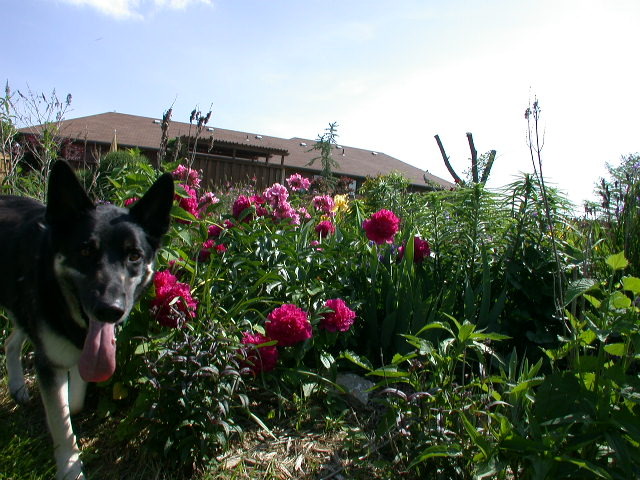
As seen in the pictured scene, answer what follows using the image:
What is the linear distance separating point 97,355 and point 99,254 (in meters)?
0.47

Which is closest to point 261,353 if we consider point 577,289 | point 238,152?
point 577,289

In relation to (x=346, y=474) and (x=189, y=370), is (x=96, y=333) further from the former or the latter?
(x=346, y=474)

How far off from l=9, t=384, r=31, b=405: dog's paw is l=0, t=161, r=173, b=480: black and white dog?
472mm

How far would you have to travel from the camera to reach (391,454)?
232cm

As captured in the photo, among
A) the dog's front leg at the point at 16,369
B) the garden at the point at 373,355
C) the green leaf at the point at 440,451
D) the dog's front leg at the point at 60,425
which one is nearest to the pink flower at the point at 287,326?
the garden at the point at 373,355

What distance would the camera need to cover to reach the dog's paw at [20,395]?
2.89 metres

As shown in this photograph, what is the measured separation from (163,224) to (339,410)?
1488 millimetres

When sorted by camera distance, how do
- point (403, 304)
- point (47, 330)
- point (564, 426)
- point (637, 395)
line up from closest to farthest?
1. point (637, 395)
2. point (564, 426)
3. point (47, 330)
4. point (403, 304)

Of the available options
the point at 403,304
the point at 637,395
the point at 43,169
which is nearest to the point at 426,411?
the point at 637,395

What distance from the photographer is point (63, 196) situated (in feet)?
7.73

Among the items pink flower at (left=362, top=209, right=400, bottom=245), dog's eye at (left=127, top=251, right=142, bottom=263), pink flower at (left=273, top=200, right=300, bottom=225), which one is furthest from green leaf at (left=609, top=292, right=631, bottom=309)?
pink flower at (left=273, top=200, right=300, bottom=225)

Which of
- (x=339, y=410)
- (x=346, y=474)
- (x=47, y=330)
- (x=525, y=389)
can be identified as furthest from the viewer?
(x=339, y=410)

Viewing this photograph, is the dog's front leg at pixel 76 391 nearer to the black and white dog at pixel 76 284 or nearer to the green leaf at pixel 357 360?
the black and white dog at pixel 76 284

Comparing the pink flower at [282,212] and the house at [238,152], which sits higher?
the house at [238,152]
